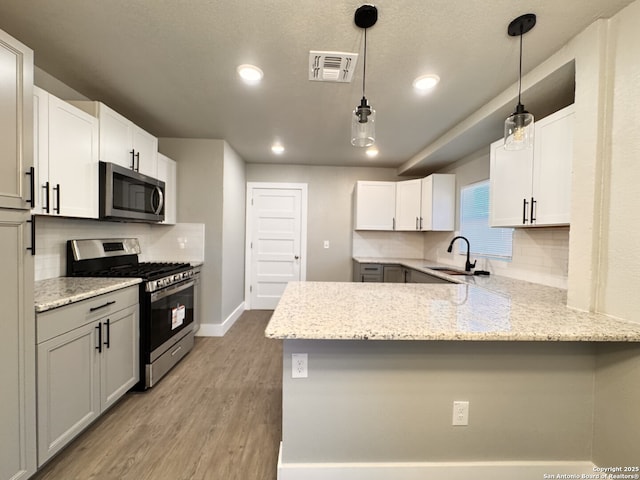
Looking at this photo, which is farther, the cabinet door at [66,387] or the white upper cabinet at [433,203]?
the white upper cabinet at [433,203]

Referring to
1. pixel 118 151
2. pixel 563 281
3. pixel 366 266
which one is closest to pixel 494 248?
pixel 563 281

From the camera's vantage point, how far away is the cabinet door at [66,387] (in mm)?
1405

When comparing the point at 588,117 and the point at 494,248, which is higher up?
the point at 588,117

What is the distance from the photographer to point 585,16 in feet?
4.48

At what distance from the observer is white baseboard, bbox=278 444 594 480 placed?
4.44 feet

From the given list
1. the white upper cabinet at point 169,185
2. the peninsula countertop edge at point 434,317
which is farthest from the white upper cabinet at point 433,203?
the white upper cabinet at point 169,185

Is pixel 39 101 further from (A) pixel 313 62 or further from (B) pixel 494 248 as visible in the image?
(B) pixel 494 248

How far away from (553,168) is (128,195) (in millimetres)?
3267

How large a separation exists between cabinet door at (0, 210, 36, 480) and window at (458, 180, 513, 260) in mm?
3584

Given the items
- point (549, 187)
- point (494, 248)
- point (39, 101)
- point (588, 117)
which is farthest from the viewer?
point (494, 248)

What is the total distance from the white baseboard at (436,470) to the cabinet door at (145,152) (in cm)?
270

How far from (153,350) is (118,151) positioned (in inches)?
67.5

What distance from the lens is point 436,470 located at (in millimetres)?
1377

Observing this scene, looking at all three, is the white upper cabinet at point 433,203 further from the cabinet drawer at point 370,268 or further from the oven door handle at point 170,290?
the oven door handle at point 170,290
